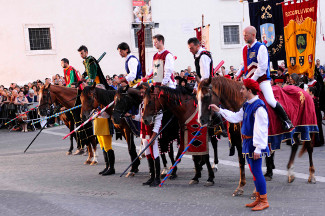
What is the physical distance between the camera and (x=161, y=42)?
29.8ft

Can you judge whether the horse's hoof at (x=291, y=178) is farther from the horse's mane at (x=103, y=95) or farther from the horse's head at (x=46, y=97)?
the horse's head at (x=46, y=97)

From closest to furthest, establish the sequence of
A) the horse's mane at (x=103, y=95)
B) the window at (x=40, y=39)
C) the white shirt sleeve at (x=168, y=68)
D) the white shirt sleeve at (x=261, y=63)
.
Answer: the white shirt sleeve at (x=261, y=63)
the white shirt sleeve at (x=168, y=68)
the horse's mane at (x=103, y=95)
the window at (x=40, y=39)

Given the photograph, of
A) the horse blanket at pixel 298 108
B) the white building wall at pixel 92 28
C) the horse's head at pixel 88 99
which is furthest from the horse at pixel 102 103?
the white building wall at pixel 92 28

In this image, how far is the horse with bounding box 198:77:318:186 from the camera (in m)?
7.08

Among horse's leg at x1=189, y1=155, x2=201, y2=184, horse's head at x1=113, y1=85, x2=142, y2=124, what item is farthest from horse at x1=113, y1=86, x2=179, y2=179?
horse's leg at x1=189, y1=155, x2=201, y2=184

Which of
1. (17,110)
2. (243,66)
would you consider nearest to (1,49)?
(17,110)

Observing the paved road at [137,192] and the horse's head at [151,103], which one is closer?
the paved road at [137,192]

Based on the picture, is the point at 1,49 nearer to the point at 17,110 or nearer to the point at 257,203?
the point at 17,110

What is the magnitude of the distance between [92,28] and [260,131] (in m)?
22.4

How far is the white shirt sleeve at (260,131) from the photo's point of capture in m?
6.16

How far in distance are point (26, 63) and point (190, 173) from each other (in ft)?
62.3

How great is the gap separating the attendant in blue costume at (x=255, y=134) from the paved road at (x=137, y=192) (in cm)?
31

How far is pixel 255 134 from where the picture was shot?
623 centimetres

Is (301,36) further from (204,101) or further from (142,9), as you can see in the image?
(142,9)
